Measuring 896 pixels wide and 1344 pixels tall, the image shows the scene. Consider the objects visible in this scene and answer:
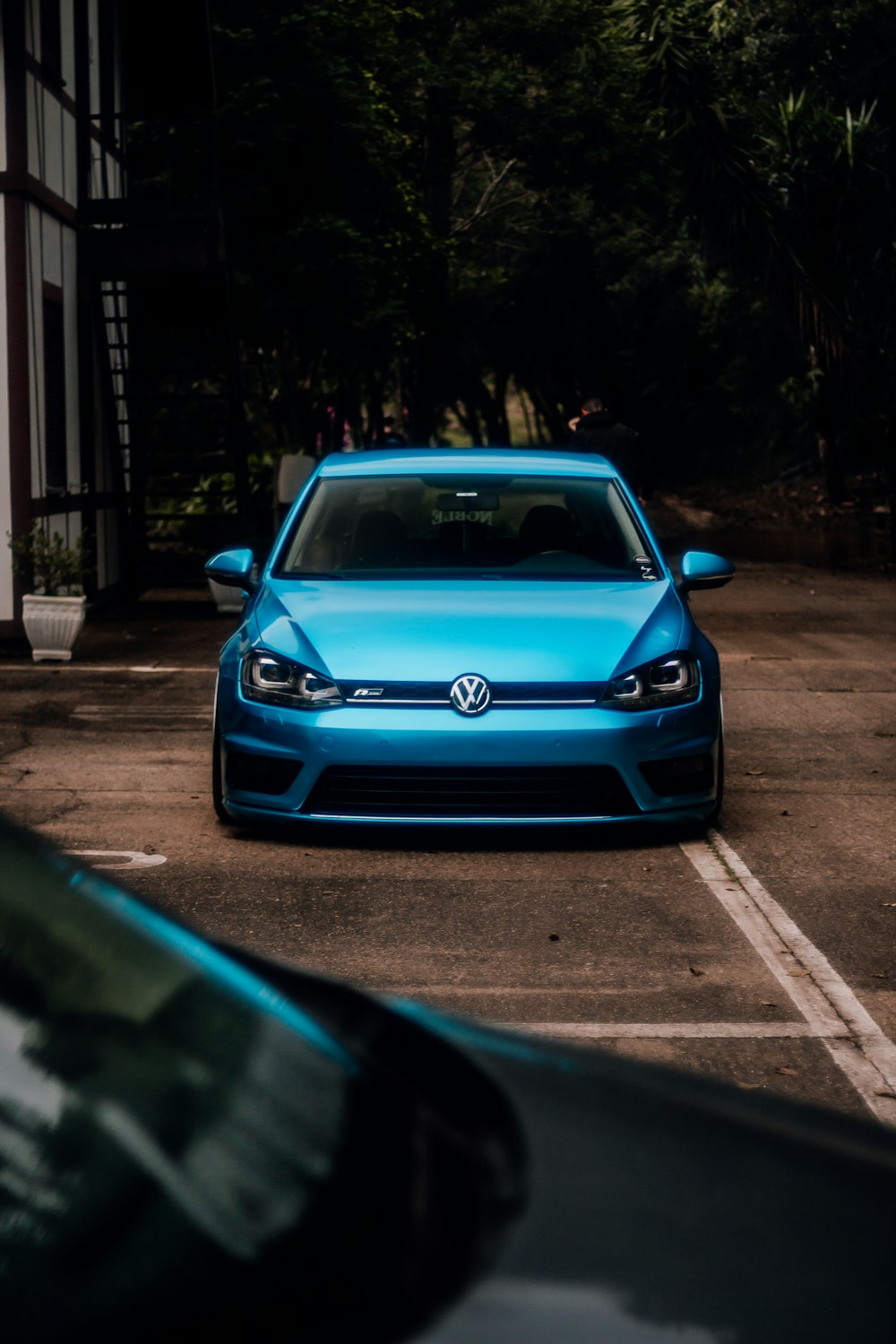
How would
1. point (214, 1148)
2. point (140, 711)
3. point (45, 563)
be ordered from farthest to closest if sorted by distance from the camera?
point (45, 563), point (140, 711), point (214, 1148)

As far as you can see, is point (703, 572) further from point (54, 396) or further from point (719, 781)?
point (54, 396)

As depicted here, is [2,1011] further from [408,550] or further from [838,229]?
[838,229]

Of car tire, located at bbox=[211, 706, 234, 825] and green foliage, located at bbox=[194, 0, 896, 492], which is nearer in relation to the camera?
car tire, located at bbox=[211, 706, 234, 825]

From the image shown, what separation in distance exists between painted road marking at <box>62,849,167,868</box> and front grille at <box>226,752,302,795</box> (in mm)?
423

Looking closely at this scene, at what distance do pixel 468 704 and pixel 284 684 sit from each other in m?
0.74

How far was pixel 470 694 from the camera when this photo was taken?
275 inches

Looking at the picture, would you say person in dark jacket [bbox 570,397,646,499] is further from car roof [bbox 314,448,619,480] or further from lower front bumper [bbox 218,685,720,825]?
lower front bumper [bbox 218,685,720,825]

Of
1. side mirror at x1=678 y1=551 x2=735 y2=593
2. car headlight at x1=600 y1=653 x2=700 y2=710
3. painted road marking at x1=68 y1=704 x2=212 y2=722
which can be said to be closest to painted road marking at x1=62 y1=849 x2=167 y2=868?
car headlight at x1=600 y1=653 x2=700 y2=710

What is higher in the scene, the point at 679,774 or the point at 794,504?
the point at 679,774

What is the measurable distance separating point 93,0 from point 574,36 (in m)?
15.3

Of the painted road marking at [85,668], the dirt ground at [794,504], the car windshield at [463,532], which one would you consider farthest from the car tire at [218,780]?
the dirt ground at [794,504]

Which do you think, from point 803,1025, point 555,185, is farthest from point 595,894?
point 555,185

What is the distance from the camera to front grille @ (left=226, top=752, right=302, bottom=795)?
713 cm

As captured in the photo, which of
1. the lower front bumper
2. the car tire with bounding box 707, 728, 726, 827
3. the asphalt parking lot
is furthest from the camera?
the car tire with bounding box 707, 728, 726, 827
